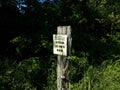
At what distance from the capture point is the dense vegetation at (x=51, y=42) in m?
7.28

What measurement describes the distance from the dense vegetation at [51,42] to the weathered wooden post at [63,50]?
6.46 feet

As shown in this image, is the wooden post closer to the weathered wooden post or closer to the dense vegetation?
the weathered wooden post

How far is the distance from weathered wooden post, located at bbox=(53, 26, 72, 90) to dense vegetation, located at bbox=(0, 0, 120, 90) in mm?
1968

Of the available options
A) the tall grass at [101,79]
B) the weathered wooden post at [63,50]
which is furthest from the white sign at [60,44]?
the tall grass at [101,79]

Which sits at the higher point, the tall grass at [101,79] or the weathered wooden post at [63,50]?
the weathered wooden post at [63,50]

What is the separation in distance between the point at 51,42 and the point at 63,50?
360cm

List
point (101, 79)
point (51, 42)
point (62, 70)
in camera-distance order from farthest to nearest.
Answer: point (51, 42) < point (101, 79) < point (62, 70)

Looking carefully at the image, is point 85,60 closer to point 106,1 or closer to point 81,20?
point 81,20

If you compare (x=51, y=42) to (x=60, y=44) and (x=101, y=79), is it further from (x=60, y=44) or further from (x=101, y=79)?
(x=60, y=44)

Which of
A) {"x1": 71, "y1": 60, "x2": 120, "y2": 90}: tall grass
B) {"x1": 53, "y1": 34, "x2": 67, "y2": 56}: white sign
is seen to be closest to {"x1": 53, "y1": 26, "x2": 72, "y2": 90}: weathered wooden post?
{"x1": 53, "y1": 34, "x2": 67, "y2": 56}: white sign

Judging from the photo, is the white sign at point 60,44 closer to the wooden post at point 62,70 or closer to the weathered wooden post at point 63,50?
the weathered wooden post at point 63,50


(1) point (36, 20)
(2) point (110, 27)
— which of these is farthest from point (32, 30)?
(2) point (110, 27)

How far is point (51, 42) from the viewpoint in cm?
838

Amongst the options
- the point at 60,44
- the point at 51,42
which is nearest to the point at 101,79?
the point at 51,42
